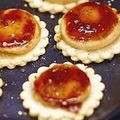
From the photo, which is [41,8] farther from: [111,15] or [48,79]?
[48,79]

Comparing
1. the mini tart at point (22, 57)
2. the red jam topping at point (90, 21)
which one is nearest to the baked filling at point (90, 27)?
the red jam topping at point (90, 21)

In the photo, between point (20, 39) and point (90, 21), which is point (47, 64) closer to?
point (20, 39)

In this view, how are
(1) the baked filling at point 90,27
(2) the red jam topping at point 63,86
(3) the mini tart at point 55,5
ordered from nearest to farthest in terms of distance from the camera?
(2) the red jam topping at point 63,86 → (1) the baked filling at point 90,27 → (3) the mini tart at point 55,5

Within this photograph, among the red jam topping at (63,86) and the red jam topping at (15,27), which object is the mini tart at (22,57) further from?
the red jam topping at (63,86)

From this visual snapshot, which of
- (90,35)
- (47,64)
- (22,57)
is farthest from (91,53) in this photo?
(22,57)

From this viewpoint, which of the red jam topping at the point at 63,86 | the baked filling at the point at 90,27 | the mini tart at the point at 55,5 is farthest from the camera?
the mini tart at the point at 55,5

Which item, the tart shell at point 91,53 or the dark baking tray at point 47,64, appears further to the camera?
the tart shell at point 91,53

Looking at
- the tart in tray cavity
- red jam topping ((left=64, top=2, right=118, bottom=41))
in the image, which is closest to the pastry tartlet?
red jam topping ((left=64, top=2, right=118, bottom=41))
